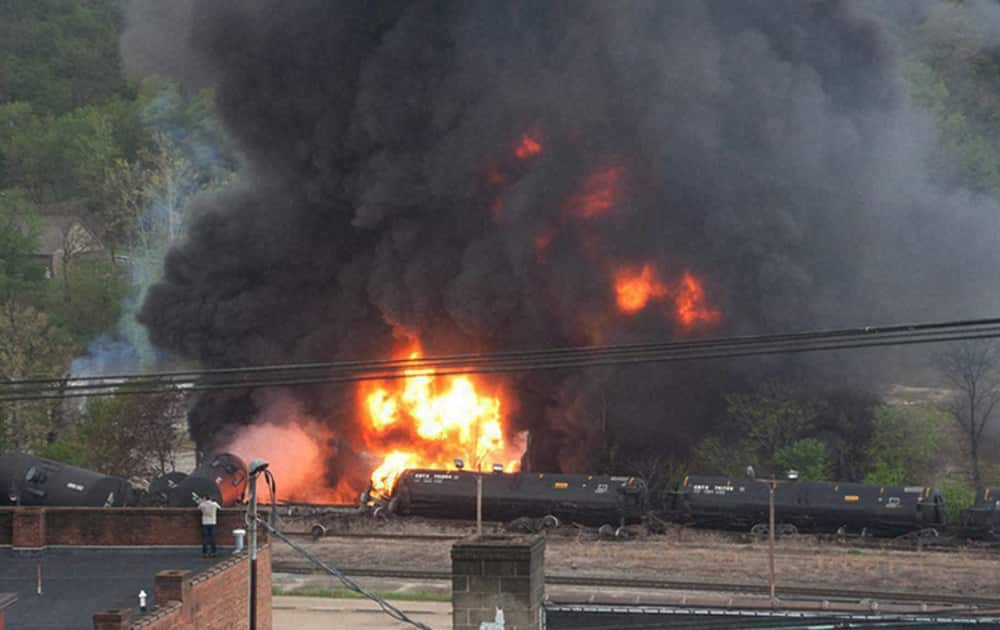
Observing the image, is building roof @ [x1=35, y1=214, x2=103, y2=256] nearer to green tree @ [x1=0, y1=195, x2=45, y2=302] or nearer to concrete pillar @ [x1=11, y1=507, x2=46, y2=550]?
green tree @ [x1=0, y1=195, x2=45, y2=302]

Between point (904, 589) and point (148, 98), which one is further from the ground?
point (148, 98)

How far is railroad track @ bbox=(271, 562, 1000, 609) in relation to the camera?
3853cm

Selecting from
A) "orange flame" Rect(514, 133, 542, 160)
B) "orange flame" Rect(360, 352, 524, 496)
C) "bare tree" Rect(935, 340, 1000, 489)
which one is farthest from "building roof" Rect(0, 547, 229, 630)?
"bare tree" Rect(935, 340, 1000, 489)

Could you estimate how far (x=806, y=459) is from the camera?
177 ft

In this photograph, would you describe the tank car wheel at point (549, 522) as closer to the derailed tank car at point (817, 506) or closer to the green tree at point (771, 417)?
the derailed tank car at point (817, 506)

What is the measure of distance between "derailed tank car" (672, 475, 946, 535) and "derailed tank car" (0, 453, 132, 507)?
16.8m

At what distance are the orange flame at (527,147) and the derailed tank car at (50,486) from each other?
74.9 feet

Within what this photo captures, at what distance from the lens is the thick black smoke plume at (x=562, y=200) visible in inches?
2267

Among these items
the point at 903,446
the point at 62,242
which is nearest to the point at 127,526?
the point at 903,446

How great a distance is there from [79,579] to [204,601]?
3230 millimetres

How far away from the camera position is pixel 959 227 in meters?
62.6

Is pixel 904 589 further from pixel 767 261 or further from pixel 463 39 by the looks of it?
pixel 463 39

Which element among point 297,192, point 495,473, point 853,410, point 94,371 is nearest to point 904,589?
point 495,473

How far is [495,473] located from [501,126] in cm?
1543
